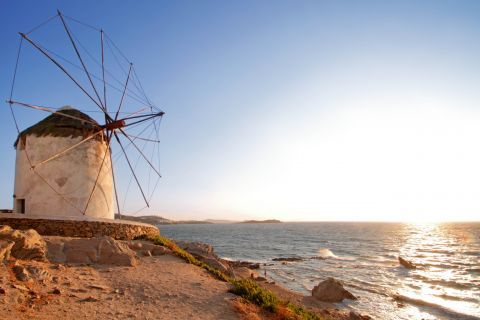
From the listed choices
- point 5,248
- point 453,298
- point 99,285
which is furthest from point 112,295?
point 453,298

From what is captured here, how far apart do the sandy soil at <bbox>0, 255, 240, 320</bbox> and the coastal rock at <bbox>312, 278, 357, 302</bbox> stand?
11.7 m

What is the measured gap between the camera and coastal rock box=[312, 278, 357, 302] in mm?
21222

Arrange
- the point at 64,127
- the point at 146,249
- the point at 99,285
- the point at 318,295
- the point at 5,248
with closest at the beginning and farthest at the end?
the point at 99,285 < the point at 5,248 < the point at 146,249 < the point at 64,127 < the point at 318,295

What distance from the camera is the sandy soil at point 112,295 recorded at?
800cm

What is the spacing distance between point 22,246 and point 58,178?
28.3 feet

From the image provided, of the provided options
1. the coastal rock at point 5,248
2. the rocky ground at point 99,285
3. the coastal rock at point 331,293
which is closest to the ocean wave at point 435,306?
the coastal rock at point 331,293

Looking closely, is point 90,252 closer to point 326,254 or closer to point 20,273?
point 20,273

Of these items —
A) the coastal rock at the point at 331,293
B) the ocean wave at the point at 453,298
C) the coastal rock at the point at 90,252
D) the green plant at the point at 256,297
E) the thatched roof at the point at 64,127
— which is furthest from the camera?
the ocean wave at the point at 453,298

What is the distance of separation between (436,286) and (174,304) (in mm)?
25642

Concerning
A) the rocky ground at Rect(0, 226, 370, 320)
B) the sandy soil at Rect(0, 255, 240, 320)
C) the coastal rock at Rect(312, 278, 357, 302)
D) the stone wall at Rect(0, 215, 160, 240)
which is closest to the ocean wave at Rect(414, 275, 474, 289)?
the coastal rock at Rect(312, 278, 357, 302)

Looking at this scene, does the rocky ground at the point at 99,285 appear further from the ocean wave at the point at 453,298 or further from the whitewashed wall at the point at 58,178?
the ocean wave at the point at 453,298

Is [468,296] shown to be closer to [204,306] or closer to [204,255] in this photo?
[204,255]

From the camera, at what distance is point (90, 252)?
12766mm

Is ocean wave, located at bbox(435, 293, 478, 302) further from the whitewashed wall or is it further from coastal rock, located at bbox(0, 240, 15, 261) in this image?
coastal rock, located at bbox(0, 240, 15, 261)
